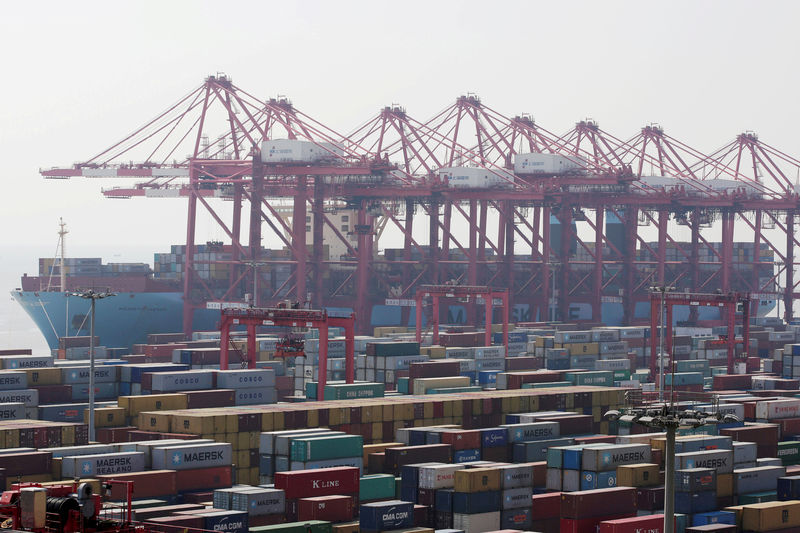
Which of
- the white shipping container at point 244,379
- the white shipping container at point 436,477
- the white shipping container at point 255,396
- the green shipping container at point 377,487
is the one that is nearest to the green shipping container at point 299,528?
the green shipping container at point 377,487

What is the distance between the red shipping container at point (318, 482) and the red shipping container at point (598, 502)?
6.10 metres

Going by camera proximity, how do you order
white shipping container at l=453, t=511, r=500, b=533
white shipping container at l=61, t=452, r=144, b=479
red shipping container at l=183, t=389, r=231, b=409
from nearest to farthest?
white shipping container at l=61, t=452, r=144, b=479 → white shipping container at l=453, t=511, r=500, b=533 → red shipping container at l=183, t=389, r=231, b=409

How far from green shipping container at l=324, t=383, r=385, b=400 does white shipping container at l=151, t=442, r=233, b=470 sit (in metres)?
18.2

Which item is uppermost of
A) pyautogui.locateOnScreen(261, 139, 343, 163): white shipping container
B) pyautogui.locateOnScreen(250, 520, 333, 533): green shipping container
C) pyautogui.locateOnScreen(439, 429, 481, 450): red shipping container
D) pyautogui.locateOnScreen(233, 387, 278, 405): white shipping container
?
pyautogui.locateOnScreen(261, 139, 343, 163): white shipping container

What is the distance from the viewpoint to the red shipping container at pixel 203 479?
41.4 meters

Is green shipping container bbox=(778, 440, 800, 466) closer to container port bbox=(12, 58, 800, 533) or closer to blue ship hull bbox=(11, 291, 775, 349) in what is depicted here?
container port bbox=(12, 58, 800, 533)

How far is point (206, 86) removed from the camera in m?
119

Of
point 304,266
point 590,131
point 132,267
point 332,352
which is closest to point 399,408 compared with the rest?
point 332,352

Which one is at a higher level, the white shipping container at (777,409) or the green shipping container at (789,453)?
the white shipping container at (777,409)

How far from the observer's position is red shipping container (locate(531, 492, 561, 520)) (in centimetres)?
4138

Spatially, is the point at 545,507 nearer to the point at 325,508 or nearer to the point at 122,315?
the point at 325,508

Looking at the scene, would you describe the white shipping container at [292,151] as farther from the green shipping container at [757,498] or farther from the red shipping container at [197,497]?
the red shipping container at [197,497]

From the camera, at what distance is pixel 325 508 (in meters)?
37.4

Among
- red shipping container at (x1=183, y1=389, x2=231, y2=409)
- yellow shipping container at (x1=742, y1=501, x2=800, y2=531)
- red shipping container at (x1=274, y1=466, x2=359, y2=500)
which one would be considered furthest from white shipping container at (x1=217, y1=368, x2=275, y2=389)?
yellow shipping container at (x1=742, y1=501, x2=800, y2=531)
